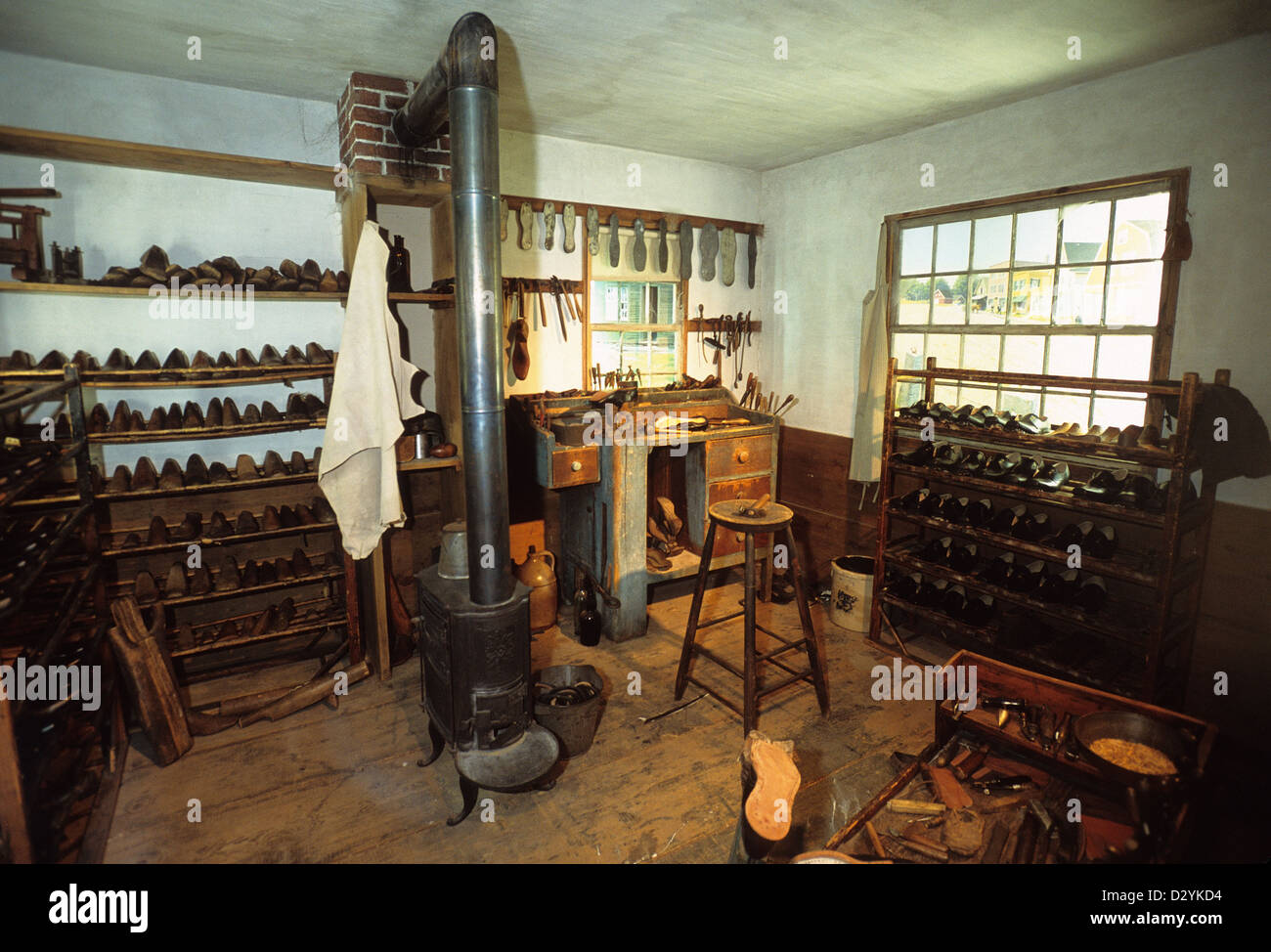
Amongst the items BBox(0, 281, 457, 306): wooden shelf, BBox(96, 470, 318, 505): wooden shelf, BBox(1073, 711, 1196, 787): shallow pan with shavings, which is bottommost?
BBox(1073, 711, 1196, 787): shallow pan with shavings

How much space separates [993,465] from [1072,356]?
930 millimetres

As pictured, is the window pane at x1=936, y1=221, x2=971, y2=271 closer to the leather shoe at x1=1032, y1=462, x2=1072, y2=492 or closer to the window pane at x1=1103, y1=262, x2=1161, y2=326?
the window pane at x1=1103, y1=262, x2=1161, y2=326

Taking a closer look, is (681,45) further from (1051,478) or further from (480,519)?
(1051,478)

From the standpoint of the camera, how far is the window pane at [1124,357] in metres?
4.00

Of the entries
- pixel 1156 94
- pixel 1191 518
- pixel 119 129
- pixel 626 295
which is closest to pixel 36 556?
pixel 119 129

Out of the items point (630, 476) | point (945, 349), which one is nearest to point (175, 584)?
point (630, 476)

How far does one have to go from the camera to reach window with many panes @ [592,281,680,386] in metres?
5.86

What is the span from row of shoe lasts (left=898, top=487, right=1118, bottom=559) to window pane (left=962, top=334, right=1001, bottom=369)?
3.33 feet

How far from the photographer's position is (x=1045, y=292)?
443 cm

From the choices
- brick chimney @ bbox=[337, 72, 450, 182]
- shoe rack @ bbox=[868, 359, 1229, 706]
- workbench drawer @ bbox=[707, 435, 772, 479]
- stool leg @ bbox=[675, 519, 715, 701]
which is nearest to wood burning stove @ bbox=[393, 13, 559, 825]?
brick chimney @ bbox=[337, 72, 450, 182]

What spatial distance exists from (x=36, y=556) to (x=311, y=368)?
1.73 m

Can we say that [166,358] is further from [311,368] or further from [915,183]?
[915,183]

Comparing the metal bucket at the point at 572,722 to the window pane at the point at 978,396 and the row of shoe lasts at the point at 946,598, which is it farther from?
the window pane at the point at 978,396

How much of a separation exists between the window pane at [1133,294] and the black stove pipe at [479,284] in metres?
3.66
